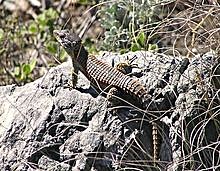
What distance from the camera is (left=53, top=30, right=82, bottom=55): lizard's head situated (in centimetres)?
422

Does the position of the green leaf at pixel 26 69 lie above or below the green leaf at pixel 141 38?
below

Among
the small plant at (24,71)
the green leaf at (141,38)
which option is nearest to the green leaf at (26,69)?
the small plant at (24,71)

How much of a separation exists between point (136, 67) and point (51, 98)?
571 mm

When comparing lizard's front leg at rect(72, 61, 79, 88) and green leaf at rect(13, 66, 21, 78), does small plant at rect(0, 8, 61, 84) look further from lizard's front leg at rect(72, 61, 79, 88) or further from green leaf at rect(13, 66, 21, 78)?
lizard's front leg at rect(72, 61, 79, 88)

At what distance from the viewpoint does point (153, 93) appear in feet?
12.6

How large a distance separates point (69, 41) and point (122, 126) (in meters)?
0.81

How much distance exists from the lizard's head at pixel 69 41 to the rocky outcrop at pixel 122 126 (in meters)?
0.32

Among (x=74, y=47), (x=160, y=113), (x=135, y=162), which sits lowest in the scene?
(x=135, y=162)

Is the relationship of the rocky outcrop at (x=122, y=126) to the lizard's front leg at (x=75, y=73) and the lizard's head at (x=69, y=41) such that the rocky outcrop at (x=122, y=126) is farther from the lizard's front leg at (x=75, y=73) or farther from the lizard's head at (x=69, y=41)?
the lizard's head at (x=69, y=41)

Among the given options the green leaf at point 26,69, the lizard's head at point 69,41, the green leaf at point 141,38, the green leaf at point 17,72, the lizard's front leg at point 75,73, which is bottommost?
the green leaf at point 17,72

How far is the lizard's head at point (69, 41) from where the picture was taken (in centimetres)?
422

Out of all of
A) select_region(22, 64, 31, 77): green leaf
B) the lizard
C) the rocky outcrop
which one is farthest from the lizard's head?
select_region(22, 64, 31, 77): green leaf

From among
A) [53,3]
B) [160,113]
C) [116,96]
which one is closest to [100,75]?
[116,96]

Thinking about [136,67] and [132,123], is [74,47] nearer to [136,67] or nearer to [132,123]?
[136,67]
